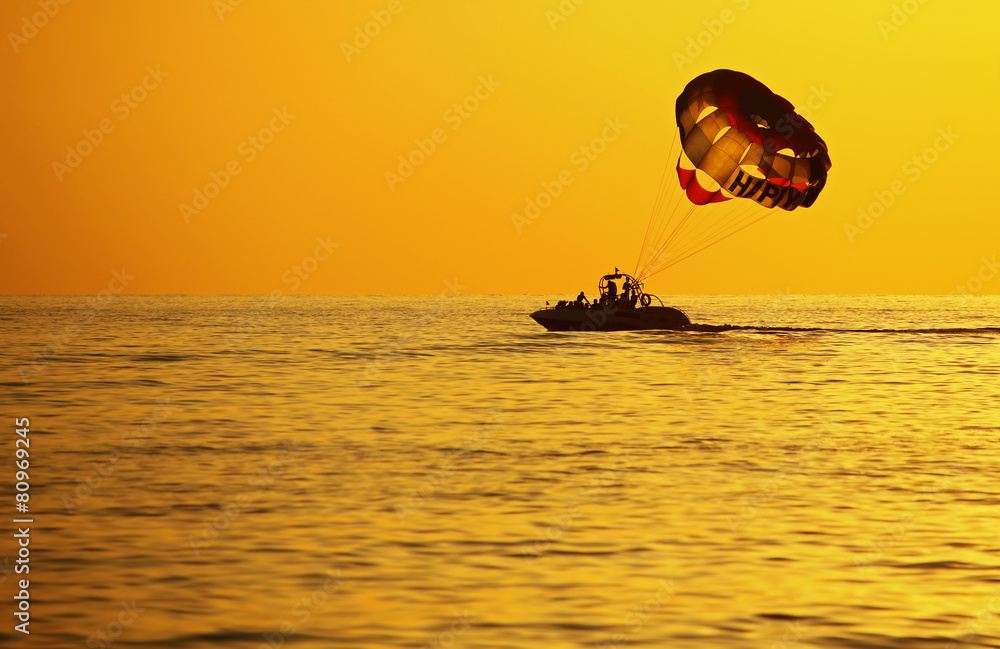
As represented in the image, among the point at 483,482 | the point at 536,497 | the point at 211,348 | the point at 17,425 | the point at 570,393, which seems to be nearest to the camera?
the point at 536,497

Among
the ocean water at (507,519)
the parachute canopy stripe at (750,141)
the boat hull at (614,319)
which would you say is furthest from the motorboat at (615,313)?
the ocean water at (507,519)

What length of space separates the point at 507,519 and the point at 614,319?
49224mm

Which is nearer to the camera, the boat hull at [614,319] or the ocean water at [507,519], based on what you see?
the ocean water at [507,519]

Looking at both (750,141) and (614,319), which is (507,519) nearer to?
(750,141)

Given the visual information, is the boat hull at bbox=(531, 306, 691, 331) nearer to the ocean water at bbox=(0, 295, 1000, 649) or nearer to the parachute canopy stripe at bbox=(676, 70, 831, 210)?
the parachute canopy stripe at bbox=(676, 70, 831, 210)

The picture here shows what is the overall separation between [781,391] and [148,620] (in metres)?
30.2

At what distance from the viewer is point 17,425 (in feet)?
88.8

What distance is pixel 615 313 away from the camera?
64.4 metres

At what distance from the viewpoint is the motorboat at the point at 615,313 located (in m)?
64.3

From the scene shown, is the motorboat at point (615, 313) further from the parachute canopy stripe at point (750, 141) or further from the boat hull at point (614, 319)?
the parachute canopy stripe at point (750, 141)

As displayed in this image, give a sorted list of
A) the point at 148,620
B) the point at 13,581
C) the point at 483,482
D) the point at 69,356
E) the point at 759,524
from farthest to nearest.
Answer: the point at 69,356, the point at 483,482, the point at 759,524, the point at 13,581, the point at 148,620

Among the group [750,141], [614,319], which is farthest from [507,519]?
[614,319]

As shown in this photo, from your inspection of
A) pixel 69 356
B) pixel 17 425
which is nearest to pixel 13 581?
pixel 17 425

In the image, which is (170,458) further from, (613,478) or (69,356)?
(69,356)
